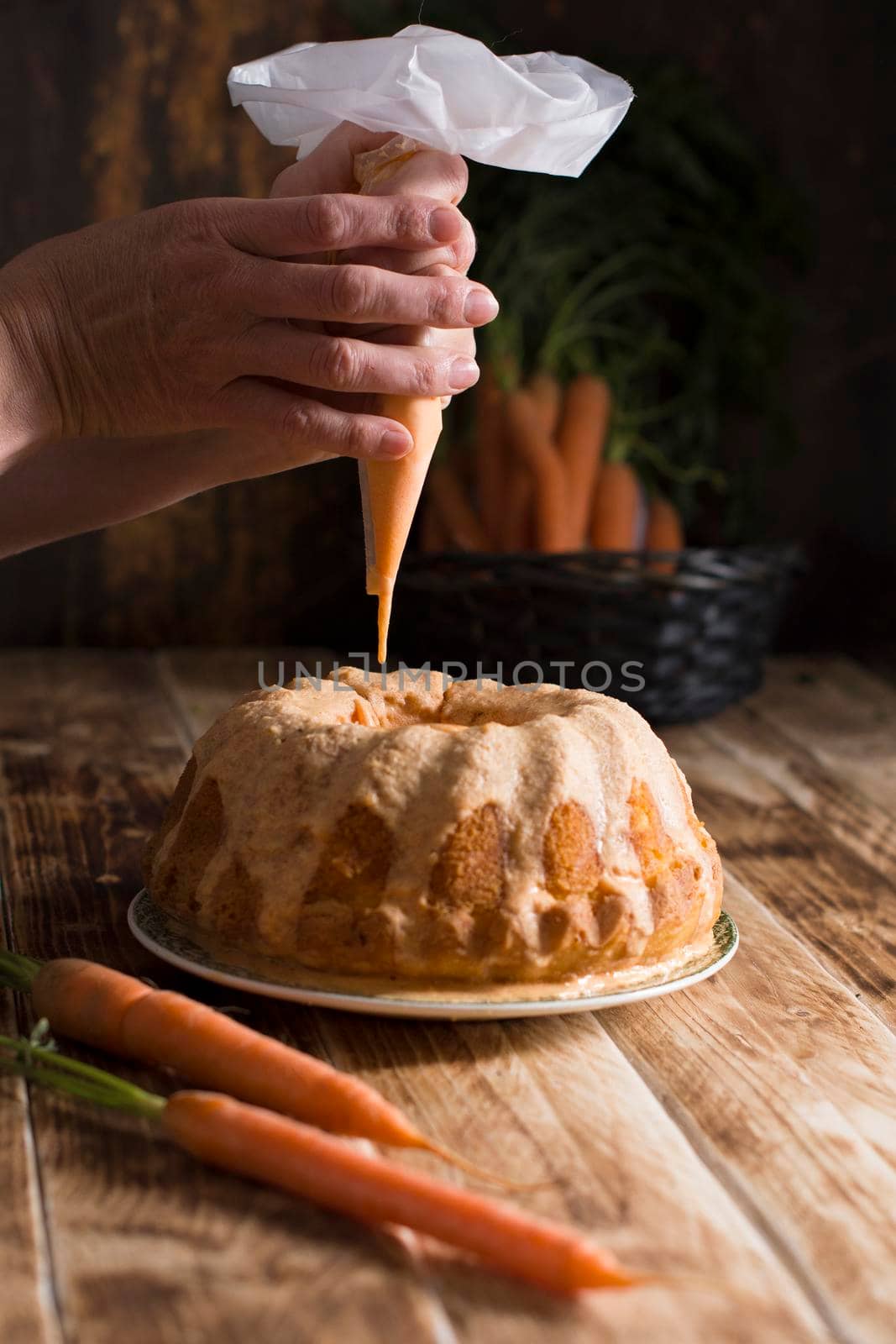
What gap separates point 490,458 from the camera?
8.76 feet

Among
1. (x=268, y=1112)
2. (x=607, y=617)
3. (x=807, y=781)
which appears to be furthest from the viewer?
(x=607, y=617)

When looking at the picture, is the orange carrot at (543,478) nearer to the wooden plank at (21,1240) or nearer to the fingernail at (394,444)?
the fingernail at (394,444)

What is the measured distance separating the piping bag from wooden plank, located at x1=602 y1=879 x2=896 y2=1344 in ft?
1.57

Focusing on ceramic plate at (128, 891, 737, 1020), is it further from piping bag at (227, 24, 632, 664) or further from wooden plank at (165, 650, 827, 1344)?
piping bag at (227, 24, 632, 664)

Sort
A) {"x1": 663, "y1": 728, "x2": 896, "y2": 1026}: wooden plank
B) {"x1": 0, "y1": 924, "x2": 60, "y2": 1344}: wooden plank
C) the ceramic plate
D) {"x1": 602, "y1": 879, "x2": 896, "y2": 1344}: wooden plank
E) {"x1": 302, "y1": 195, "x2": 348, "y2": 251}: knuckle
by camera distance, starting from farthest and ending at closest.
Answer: {"x1": 663, "y1": 728, "x2": 896, "y2": 1026}: wooden plank < {"x1": 302, "y1": 195, "x2": 348, "y2": 251}: knuckle < the ceramic plate < {"x1": 602, "y1": 879, "x2": 896, "y2": 1344}: wooden plank < {"x1": 0, "y1": 924, "x2": 60, "y2": 1344}: wooden plank

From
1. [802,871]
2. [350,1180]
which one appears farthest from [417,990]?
[802,871]

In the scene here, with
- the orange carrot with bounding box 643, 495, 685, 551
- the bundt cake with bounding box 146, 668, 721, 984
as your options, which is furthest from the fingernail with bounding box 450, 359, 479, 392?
the orange carrot with bounding box 643, 495, 685, 551

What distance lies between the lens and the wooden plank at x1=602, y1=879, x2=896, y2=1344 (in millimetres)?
1009

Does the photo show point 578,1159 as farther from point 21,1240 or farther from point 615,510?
point 615,510

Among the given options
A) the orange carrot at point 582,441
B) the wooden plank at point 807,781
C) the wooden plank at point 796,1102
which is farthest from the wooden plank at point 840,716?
the wooden plank at point 796,1102

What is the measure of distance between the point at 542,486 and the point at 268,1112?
1.66m

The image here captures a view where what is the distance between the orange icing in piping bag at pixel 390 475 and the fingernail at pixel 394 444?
22 mm

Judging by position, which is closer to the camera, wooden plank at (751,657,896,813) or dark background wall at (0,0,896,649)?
wooden plank at (751,657,896,813)

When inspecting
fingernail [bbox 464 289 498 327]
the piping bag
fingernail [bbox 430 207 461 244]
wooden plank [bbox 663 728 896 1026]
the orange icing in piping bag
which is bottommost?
wooden plank [bbox 663 728 896 1026]
